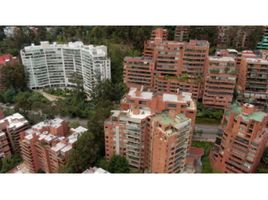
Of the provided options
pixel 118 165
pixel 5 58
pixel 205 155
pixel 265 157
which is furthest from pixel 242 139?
pixel 5 58

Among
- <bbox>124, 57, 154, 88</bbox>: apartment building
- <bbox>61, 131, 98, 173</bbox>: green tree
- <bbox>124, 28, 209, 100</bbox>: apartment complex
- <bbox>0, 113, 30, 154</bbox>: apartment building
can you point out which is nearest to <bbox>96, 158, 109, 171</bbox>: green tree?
<bbox>61, 131, 98, 173</bbox>: green tree

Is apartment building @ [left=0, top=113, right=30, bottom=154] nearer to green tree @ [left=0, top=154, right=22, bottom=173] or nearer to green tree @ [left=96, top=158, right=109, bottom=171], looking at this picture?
green tree @ [left=0, top=154, right=22, bottom=173]

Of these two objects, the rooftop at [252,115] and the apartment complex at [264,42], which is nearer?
the rooftop at [252,115]

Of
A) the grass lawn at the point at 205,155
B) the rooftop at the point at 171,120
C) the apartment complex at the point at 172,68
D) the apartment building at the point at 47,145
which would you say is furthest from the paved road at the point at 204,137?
the apartment building at the point at 47,145

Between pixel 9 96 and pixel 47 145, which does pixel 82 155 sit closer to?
pixel 47 145

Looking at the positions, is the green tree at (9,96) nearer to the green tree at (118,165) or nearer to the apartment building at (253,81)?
the green tree at (118,165)

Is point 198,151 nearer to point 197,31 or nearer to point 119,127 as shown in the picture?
point 119,127
